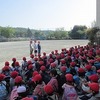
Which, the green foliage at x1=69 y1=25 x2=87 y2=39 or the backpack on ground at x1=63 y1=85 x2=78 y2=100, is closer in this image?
the backpack on ground at x1=63 y1=85 x2=78 y2=100

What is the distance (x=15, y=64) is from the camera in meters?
10.6

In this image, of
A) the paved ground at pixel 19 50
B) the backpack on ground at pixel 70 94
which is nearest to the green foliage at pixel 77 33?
the paved ground at pixel 19 50

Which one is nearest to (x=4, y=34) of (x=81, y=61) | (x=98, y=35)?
(x=98, y=35)

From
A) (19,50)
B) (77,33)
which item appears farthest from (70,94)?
(77,33)

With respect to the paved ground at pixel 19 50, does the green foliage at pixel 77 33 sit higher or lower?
higher

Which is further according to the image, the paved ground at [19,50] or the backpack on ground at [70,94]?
Result: the paved ground at [19,50]

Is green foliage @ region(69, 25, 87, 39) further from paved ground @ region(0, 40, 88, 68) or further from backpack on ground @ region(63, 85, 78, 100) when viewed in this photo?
backpack on ground @ region(63, 85, 78, 100)

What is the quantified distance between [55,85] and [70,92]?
1.32 meters

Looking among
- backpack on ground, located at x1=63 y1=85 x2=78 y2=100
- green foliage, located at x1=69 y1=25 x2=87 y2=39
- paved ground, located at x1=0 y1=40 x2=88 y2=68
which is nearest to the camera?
backpack on ground, located at x1=63 y1=85 x2=78 y2=100

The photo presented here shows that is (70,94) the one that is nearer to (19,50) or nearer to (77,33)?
(19,50)

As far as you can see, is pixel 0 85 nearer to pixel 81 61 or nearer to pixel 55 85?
pixel 55 85

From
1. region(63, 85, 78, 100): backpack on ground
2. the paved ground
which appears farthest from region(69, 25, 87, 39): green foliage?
region(63, 85, 78, 100): backpack on ground

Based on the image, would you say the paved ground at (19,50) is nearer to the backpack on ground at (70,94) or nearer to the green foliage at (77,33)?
the backpack on ground at (70,94)

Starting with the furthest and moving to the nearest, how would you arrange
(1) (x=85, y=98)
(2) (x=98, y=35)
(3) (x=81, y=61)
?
(2) (x=98, y=35) → (3) (x=81, y=61) → (1) (x=85, y=98)
